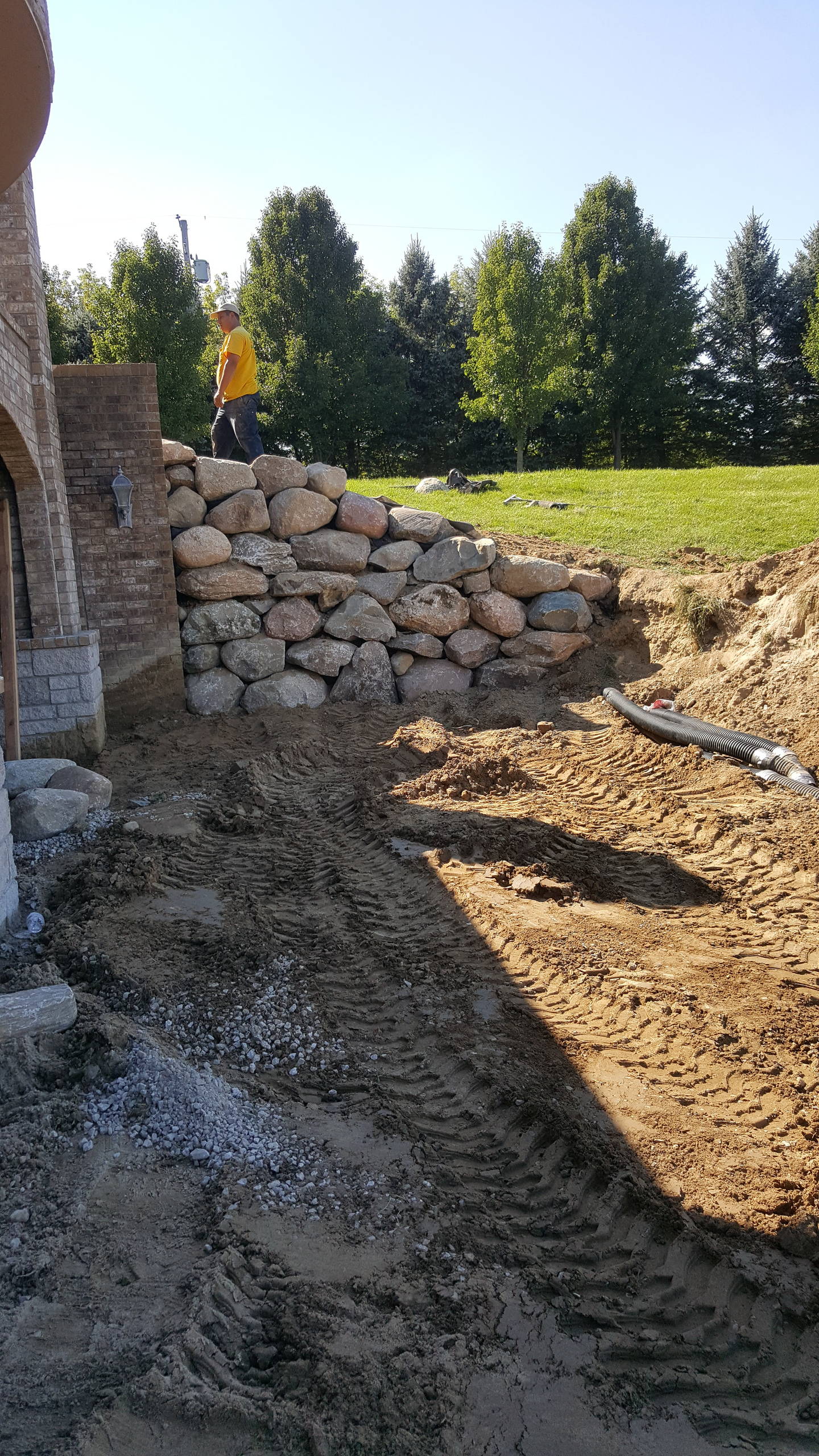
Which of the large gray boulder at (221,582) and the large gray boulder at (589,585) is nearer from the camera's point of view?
the large gray boulder at (221,582)

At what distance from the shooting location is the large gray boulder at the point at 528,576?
10234mm

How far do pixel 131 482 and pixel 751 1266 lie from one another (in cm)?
857

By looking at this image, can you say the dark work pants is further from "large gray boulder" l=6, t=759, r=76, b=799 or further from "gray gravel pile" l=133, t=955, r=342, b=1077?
"gray gravel pile" l=133, t=955, r=342, b=1077

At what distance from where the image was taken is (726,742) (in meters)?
7.30

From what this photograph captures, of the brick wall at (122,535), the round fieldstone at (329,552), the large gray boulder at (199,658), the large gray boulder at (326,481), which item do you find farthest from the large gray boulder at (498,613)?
the brick wall at (122,535)

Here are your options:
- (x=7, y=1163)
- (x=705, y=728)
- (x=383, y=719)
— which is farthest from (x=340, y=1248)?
(x=383, y=719)

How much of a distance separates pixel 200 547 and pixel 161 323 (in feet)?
42.1

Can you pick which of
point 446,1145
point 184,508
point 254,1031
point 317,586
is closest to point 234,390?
point 184,508

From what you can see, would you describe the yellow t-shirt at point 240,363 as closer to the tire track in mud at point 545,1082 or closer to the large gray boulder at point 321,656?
the large gray boulder at point 321,656

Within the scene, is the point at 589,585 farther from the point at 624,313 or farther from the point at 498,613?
the point at 624,313

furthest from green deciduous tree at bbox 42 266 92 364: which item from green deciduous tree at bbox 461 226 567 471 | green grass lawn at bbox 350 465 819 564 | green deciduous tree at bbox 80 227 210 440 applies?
green grass lawn at bbox 350 465 819 564

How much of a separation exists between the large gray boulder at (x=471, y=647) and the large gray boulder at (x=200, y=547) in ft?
8.99

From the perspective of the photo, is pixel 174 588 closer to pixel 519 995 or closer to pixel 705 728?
pixel 705 728

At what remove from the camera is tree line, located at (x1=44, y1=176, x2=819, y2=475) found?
66.5 ft
